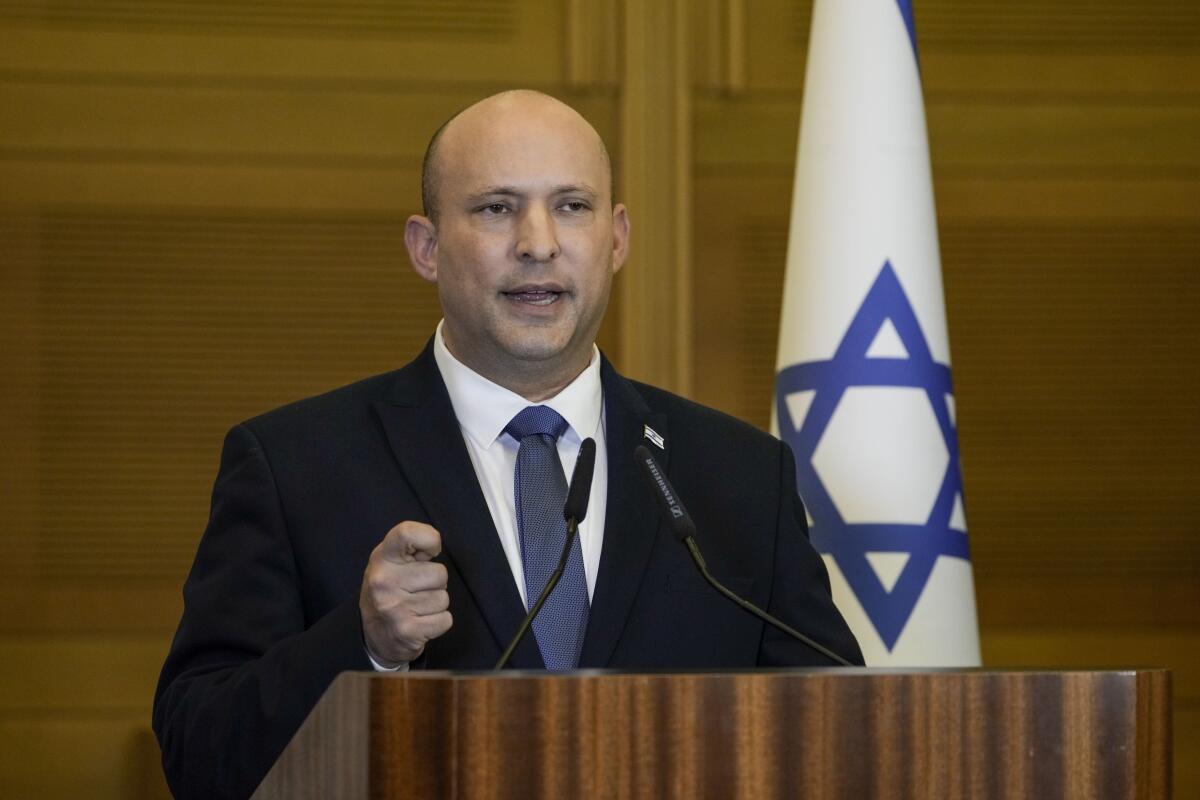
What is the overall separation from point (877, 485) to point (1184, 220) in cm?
209

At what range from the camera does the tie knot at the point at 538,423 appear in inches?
79.6

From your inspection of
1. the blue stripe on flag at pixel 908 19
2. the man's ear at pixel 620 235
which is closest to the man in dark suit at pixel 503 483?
the man's ear at pixel 620 235

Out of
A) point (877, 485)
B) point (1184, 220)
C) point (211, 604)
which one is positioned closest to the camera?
point (211, 604)

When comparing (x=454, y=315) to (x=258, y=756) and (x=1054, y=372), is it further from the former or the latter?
(x=1054, y=372)

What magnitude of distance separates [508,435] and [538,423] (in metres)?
0.05

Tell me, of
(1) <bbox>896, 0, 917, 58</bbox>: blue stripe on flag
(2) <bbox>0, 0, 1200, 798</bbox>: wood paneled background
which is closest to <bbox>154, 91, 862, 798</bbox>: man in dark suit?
(1) <bbox>896, 0, 917, 58</bbox>: blue stripe on flag

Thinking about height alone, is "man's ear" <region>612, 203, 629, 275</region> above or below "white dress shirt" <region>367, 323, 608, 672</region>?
above

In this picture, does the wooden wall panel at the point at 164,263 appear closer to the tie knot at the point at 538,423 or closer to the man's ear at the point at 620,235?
the man's ear at the point at 620,235

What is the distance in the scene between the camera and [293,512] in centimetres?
195

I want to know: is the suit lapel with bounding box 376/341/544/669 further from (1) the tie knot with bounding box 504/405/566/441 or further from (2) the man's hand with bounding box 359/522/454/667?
(2) the man's hand with bounding box 359/522/454/667

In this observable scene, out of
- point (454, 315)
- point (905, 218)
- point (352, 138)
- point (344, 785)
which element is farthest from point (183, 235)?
point (344, 785)

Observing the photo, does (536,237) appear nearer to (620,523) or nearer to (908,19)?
(620,523)

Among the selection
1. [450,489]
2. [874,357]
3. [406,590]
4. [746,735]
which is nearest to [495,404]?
[450,489]

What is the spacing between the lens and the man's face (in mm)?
2006
